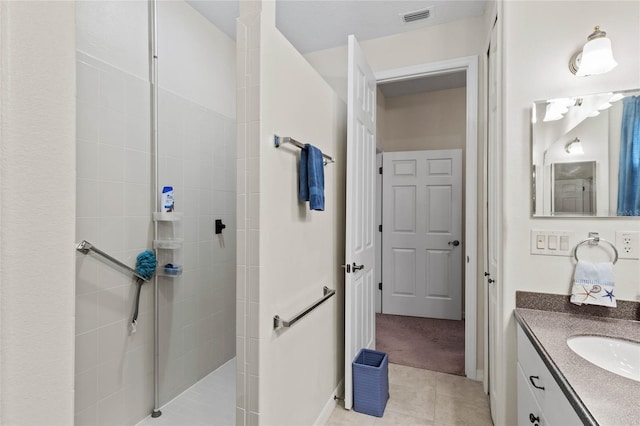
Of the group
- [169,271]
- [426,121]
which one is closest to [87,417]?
[169,271]

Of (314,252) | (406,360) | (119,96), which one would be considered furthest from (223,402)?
(119,96)

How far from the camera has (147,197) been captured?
1956 millimetres

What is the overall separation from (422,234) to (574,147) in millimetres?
2569

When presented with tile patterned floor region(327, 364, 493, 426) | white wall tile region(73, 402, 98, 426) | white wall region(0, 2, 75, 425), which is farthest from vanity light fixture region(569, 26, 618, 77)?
white wall tile region(73, 402, 98, 426)

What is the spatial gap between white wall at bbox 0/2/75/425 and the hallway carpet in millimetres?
2809

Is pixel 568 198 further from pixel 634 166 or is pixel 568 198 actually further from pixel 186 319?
pixel 186 319

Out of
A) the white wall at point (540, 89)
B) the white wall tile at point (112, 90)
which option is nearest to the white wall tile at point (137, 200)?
the white wall tile at point (112, 90)

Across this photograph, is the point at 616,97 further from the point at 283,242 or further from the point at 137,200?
the point at 137,200

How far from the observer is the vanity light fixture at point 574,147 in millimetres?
1551

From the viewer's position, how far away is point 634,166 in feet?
4.75

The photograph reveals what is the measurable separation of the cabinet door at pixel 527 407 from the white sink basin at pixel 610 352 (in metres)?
0.26

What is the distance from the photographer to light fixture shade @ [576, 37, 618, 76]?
1409mm

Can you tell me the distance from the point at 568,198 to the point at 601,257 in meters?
0.30

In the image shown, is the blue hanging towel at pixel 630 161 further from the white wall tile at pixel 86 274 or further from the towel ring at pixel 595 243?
the white wall tile at pixel 86 274
